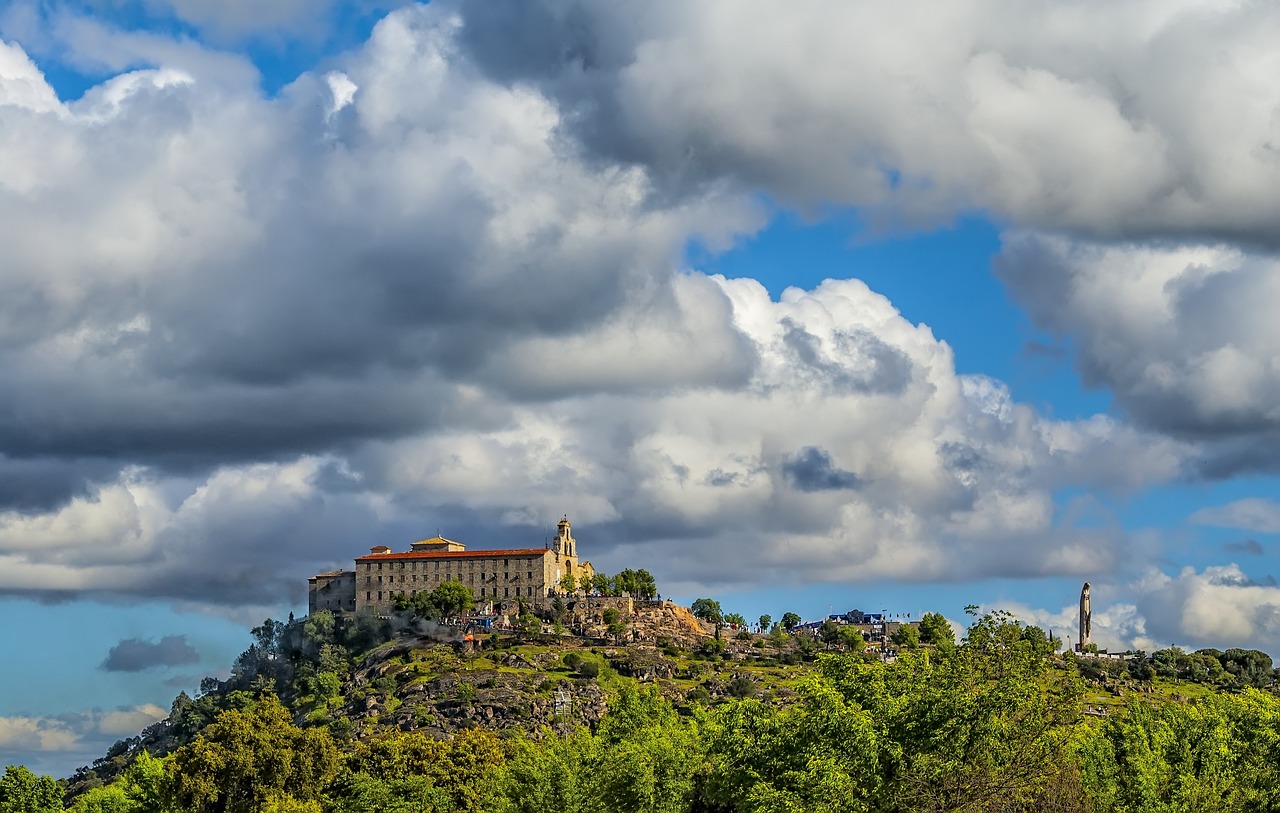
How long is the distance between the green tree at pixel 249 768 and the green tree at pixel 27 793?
1185 inches

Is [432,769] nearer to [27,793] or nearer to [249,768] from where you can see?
[249,768]

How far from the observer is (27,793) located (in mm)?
153875

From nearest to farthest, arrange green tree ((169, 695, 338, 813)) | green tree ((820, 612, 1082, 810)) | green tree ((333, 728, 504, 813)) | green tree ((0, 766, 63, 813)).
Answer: green tree ((820, 612, 1082, 810))
green tree ((333, 728, 504, 813))
green tree ((169, 695, 338, 813))
green tree ((0, 766, 63, 813))

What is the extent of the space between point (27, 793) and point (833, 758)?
104520mm

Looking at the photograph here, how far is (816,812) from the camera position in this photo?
77.8 m

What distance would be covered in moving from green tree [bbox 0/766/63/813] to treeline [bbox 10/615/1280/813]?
152 centimetres

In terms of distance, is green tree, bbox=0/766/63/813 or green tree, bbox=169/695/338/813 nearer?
green tree, bbox=169/695/338/813

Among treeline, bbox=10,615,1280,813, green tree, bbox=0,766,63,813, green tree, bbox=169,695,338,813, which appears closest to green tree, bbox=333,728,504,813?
treeline, bbox=10,615,1280,813

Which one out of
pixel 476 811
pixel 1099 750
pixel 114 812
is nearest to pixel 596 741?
pixel 476 811

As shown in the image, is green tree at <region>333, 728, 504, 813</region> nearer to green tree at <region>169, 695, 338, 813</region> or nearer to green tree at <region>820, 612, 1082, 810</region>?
green tree at <region>169, 695, 338, 813</region>

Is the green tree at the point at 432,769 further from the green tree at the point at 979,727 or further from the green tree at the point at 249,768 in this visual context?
the green tree at the point at 979,727

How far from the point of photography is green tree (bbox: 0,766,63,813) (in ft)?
498

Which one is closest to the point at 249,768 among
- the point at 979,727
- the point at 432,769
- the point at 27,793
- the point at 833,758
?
the point at 432,769

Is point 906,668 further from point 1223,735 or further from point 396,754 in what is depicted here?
point 396,754
